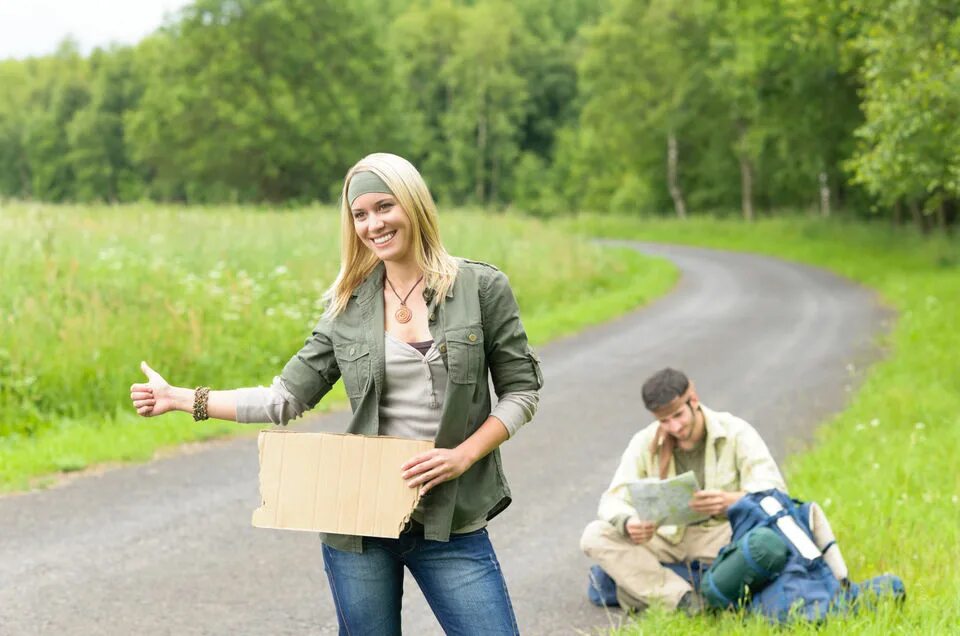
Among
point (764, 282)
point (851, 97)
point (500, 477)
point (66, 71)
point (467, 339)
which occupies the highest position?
point (66, 71)

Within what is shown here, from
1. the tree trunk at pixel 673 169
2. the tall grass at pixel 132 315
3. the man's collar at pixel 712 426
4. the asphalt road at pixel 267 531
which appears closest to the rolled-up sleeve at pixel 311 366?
the asphalt road at pixel 267 531

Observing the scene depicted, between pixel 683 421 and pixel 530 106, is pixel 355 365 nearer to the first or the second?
pixel 683 421

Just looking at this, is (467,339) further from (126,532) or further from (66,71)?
(66,71)

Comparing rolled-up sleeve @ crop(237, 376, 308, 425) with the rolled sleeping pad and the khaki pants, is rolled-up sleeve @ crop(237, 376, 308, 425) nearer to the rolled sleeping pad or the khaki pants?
the rolled sleeping pad

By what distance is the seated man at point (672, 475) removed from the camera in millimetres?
5453

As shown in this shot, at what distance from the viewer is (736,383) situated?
13.0 meters

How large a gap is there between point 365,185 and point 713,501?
2962 millimetres

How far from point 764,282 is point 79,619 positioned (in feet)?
76.6

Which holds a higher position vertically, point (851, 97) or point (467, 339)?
point (851, 97)

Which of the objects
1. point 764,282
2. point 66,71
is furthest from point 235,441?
point 66,71

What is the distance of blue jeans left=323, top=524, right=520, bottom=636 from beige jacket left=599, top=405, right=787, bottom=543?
2536 mm

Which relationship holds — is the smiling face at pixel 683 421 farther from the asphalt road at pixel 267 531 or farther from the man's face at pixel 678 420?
the asphalt road at pixel 267 531

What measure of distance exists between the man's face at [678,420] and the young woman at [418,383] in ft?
7.82

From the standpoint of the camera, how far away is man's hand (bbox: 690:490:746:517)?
536cm
